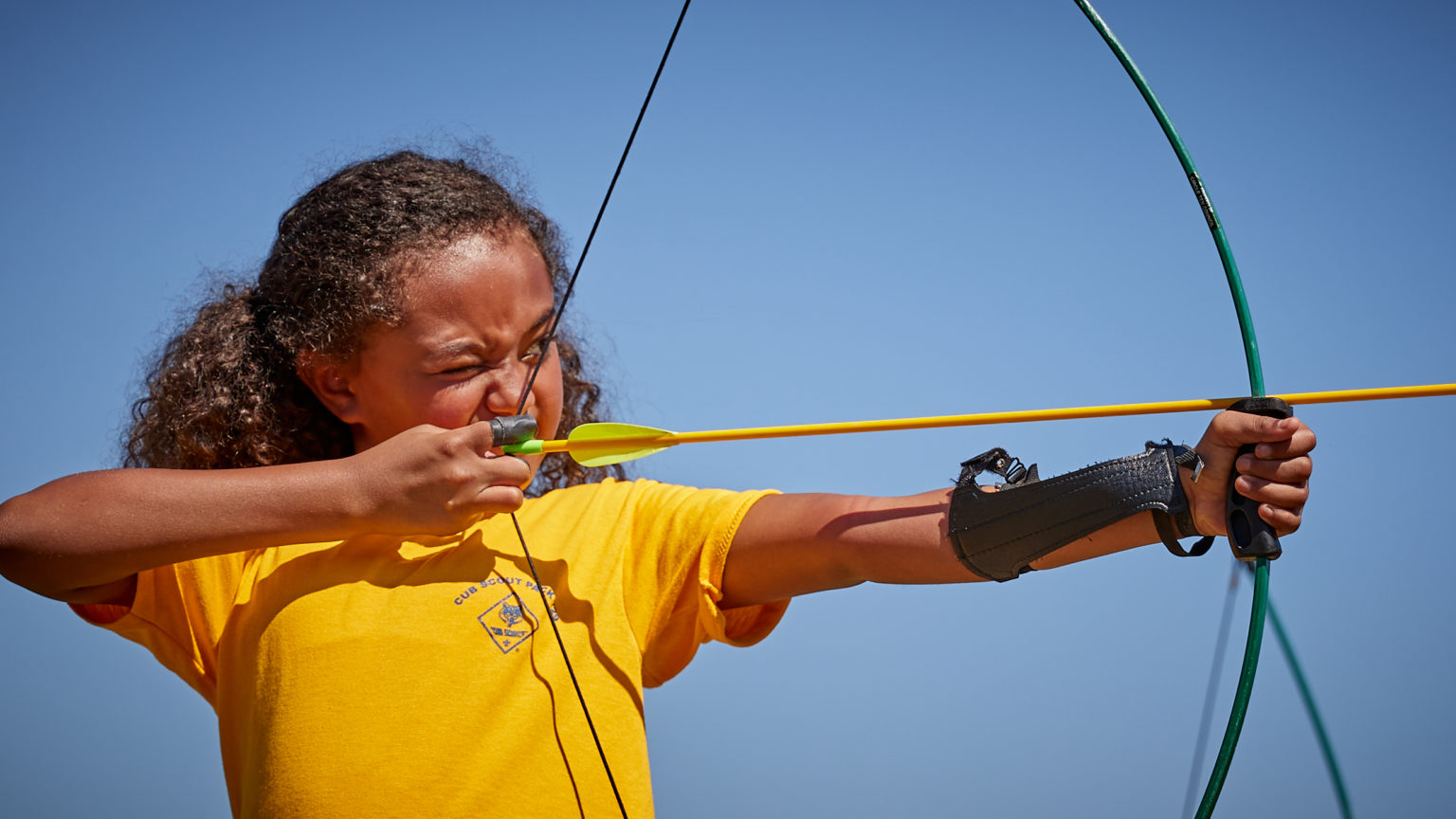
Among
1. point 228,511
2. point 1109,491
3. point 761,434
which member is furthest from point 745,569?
point 228,511

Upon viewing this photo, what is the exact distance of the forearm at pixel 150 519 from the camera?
1140 mm

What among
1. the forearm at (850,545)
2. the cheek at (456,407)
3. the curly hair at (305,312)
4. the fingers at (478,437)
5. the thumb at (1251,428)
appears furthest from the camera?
the curly hair at (305,312)

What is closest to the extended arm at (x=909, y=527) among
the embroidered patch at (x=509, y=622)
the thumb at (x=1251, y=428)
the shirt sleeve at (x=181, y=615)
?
the thumb at (x=1251, y=428)

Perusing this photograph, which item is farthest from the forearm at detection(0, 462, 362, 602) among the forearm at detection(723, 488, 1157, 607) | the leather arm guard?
the leather arm guard

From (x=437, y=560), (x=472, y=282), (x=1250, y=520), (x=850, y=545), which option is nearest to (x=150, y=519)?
(x=437, y=560)

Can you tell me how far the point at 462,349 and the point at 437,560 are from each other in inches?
9.7

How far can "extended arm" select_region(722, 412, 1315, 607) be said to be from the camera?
94 centimetres

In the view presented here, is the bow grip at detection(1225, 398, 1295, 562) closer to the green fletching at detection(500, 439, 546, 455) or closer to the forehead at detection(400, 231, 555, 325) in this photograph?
the green fletching at detection(500, 439, 546, 455)

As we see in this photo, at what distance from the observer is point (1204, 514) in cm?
99

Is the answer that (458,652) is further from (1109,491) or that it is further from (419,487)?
(1109,491)

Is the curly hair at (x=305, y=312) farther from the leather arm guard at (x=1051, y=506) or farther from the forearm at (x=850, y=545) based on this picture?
the leather arm guard at (x=1051, y=506)

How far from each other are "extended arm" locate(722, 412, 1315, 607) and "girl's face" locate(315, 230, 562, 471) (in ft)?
1.01

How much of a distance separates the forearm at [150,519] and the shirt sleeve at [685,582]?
33 cm

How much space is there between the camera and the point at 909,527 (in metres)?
1.12
